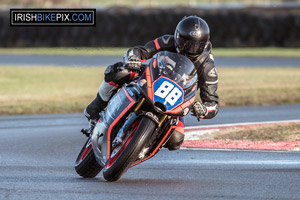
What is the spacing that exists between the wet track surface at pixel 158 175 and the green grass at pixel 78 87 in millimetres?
5133

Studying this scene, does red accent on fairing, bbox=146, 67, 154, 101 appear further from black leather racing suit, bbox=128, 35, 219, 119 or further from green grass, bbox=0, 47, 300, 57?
green grass, bbox=0, 47, 300, 57

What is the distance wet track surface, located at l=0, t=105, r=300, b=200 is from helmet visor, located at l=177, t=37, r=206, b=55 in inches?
47.2

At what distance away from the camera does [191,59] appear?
20.8 ft

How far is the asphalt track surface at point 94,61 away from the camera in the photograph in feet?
85.2

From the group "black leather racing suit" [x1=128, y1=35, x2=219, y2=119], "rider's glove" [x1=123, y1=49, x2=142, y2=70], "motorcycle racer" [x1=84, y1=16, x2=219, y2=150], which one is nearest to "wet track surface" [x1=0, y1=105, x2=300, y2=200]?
"motorcycle racer" [x1=84, y1=16, x2=219, y2=150]

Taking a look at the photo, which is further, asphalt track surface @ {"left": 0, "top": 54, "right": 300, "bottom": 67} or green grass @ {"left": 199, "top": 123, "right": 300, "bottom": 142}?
asphalt track surface @ {"left": 0, "top": 54, "right": 300, "bottom": 67}

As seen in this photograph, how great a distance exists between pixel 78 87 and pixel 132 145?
44.9ft

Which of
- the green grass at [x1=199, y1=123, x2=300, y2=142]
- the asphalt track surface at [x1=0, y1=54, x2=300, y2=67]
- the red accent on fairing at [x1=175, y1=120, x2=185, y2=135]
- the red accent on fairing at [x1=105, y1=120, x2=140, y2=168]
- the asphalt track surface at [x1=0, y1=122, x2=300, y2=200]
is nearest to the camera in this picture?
the asphalt track surface at [x1=0, y1=122, x2=300, y2=200]

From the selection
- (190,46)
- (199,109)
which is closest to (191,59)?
(190,46)

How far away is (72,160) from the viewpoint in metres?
7.78

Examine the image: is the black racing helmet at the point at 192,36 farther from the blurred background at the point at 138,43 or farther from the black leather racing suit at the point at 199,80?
the blurred background at the point at 138,43

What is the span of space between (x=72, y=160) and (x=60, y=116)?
508 centimetres

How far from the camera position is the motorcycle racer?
20.3ft

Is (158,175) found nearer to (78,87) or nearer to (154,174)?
(154,174)
